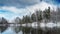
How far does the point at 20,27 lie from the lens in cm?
125

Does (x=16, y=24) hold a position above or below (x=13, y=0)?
below

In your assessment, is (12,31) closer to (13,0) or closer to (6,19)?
(6,19)

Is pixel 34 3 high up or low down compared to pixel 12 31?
up

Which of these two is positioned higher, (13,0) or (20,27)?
(13,0)

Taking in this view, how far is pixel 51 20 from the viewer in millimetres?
1266

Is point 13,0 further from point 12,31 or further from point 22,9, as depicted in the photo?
point 12,31

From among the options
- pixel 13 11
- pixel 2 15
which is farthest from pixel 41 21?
pixel 2 15

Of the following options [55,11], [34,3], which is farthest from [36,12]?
[55,11]

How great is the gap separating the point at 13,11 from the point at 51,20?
16.3 inches

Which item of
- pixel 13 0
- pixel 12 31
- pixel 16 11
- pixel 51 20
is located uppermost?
pixel 13 0

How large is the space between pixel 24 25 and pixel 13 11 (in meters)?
0.19

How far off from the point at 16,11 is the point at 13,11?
32 mm

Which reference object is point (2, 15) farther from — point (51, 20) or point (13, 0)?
point (51, 20)

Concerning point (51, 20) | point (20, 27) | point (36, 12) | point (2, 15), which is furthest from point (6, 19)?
point (51, 20)
